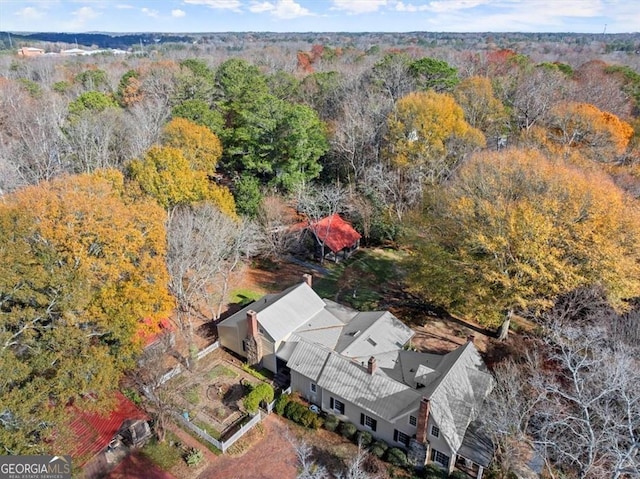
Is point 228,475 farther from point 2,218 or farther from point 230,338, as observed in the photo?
point 2,218

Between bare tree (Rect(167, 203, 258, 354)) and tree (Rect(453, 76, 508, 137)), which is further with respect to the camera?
tree (Rect(453, 76, 508, 137))

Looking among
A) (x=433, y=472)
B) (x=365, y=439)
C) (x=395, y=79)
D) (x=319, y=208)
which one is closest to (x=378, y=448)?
(x=365, y=439)

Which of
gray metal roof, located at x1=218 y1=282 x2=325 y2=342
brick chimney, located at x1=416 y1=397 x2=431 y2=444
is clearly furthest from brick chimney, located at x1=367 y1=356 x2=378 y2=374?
gray metal roof, located at x1=218 y1=282 x2=325 y2=342

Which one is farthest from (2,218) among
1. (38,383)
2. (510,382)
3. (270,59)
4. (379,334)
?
(270,59)

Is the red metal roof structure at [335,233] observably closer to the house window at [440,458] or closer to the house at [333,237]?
the house at [333,237]

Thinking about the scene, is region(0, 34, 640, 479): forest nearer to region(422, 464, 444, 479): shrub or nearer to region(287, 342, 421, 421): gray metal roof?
region(422, 464, 444, 479): shrub

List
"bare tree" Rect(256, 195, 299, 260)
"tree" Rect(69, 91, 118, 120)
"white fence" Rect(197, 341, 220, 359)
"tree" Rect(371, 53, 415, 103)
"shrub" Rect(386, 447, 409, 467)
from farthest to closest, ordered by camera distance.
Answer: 1. "tree" Rect(371, 53, 415, 103)
2. "tree" Rect(69, 91, 118, 120)
3. "bare tree" Rect(256, 195, 299, 260)
4. "white fence" Rect(197, 341, 220, 359)
5. "shrub" Rect(386, 447, 409, 467)
